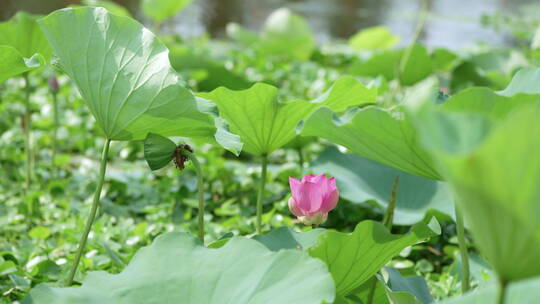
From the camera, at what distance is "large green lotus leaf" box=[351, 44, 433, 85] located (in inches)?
86.1

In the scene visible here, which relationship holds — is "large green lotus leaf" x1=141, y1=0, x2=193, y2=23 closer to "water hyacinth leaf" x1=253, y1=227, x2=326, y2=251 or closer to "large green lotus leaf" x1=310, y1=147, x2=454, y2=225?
"large green lotus leaf" x1=310, y1=147, x2=454, y2=225

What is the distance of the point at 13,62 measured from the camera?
2.97 ft

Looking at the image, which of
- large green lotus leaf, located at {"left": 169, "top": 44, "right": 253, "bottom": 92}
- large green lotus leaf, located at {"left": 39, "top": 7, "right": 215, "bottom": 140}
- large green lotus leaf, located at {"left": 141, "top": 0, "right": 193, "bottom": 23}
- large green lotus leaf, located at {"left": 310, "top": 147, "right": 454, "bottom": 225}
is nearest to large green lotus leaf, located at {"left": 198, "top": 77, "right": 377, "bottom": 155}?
large green lotus leaf, located at {"left": 39, "top": 7, "right": 215, "bottom": 140}

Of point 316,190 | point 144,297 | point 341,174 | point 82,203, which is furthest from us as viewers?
point 82,203

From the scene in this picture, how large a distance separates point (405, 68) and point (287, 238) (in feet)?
4.88

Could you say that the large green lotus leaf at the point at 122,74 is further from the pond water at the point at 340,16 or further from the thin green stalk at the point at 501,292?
the pond water at the point at 340,16

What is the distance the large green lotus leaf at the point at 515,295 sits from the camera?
476 millimetres

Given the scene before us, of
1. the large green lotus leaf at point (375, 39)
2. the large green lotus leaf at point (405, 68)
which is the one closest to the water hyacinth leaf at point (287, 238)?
the large green lotus leaf at point (405, 68)

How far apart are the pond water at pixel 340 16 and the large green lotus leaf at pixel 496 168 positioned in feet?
14.6

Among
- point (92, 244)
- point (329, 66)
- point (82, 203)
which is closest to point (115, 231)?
point (92, 244)

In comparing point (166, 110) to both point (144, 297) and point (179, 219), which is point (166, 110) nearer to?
point (144, 297)

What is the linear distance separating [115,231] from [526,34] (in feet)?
14.2

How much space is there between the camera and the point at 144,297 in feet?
2.30

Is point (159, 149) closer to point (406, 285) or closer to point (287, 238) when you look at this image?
point (287, 238)
